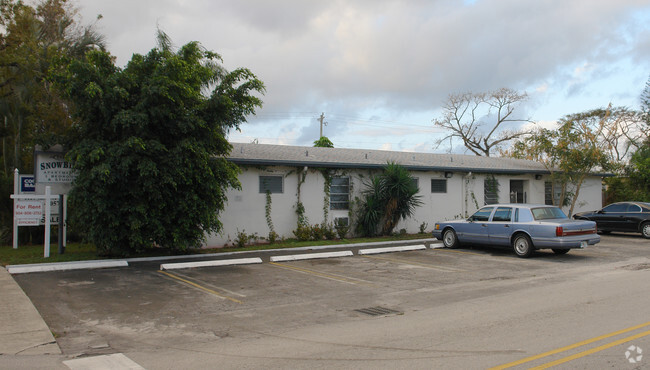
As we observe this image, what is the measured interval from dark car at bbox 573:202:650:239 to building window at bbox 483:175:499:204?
4.30 metres

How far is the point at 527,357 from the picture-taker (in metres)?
5.51

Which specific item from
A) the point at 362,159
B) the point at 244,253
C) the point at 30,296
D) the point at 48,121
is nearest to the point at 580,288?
the point at 244,253

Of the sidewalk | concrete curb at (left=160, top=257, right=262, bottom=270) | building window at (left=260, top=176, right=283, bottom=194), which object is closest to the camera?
the sidewalk

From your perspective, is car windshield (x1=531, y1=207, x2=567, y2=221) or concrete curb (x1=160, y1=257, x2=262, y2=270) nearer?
concrete curb (x1=160, y1=257, x2=262, y2=270)

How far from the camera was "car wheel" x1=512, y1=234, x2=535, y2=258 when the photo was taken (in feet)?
47.1

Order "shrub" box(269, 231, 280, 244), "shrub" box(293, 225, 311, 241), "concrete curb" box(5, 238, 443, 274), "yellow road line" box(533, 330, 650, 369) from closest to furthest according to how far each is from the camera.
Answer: "yellow road line" box(533, 330, 650, 369)
"concrete curb" box(5, 238, 443, 274)
"shrub" box(269, 231, 280, 244)
"shrub" box(293, 225, 311, 241)

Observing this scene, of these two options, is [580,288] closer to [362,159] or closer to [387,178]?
[387,178]

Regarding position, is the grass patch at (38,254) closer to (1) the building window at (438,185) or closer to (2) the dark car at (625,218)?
(1) the building window at (438,185)

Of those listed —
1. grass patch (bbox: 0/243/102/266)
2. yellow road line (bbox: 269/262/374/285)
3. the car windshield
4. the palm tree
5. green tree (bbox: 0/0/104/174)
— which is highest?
green tree (bbox: 0/0/104/174)

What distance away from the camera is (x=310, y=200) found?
19.1m

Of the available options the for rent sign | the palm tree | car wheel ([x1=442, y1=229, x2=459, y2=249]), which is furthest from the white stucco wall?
the for rent sign

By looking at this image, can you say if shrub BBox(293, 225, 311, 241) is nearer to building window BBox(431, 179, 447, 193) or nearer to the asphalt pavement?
building window BBox(431, 179, 447, 193)

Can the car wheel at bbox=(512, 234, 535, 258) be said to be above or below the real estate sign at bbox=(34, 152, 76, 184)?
below

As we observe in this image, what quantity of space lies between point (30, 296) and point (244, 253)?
7.05 metres
